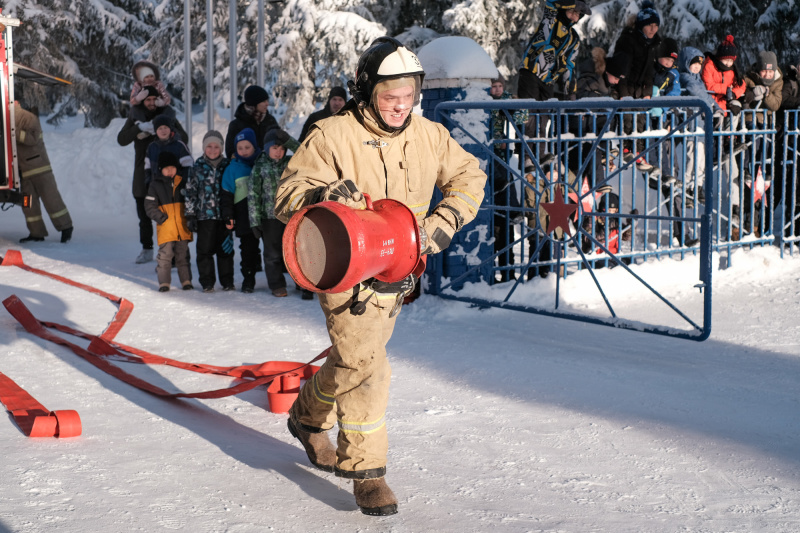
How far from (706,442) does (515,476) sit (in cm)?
103

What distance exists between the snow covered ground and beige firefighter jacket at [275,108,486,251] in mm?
1095

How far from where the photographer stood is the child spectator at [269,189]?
7.72 metres

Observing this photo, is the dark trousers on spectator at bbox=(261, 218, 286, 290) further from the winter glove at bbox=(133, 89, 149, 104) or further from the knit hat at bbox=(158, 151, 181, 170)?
the winter glove at bbox=(133, 89, 149, 104)

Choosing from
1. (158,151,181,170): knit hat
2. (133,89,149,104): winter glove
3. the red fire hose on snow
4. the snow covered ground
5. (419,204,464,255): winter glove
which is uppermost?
(133,89,149,104): winter glove

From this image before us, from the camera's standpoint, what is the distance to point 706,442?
14.6 ft

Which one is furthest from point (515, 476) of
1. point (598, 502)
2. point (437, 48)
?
point (437, 48)

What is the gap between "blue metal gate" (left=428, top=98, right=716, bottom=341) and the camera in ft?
21.6

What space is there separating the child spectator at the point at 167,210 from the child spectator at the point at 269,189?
73cm

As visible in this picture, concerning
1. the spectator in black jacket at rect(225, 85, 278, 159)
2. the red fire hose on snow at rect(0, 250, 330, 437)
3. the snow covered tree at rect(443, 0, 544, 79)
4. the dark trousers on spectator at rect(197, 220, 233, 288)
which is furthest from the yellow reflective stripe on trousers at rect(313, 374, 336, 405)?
the snow covered tree at rect(443, 0, 544, 79)

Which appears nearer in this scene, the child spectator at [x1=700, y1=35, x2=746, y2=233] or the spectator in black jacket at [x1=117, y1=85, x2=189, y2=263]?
the spectator in black jacket at [x1=117, y1=85, x2=189, y2=263]

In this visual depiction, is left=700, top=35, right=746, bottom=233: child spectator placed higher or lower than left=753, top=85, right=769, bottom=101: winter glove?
higher

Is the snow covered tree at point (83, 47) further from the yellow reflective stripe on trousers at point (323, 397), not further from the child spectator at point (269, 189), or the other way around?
the yellow reflective stripe on trousers at point (323, 397)

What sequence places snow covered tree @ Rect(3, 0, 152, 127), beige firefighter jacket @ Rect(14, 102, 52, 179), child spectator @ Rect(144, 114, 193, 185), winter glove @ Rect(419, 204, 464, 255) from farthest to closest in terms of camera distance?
snow covered tree @ Rect(3, 0, 152, 127), beige firefighter jacket @ Rect(14, 102, 52, 179), child spectator @ Rect(144, 114, 193, 185), winter glove @ Rect(419, 204, 464, 255)

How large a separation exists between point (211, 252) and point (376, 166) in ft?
15.9
